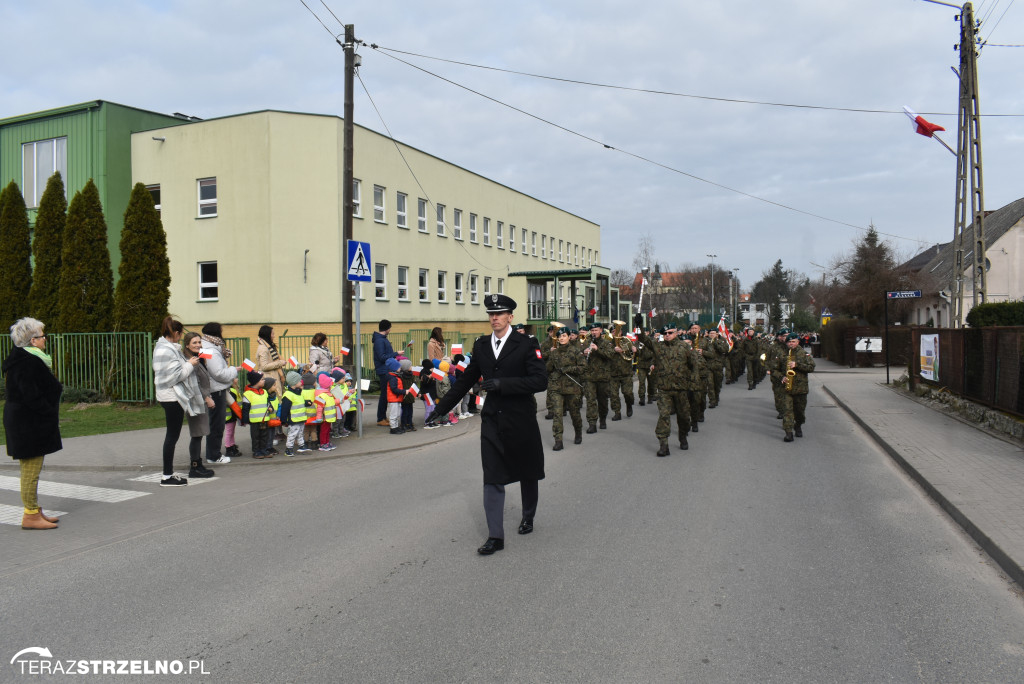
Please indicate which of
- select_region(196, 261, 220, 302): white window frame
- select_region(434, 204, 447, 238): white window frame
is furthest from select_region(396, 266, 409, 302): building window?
select_region(196, 261, 220, 302): white window frame

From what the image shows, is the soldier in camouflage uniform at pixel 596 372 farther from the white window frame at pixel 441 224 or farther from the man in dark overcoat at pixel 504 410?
the white window frame at pixel 441 224

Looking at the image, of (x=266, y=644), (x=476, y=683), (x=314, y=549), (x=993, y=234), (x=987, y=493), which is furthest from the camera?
(x=993, y=234)

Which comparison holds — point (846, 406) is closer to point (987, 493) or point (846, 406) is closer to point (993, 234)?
point (987, 493)

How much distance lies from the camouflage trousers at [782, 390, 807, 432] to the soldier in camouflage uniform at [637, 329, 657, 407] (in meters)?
4.56

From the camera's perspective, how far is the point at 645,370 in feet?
57.0

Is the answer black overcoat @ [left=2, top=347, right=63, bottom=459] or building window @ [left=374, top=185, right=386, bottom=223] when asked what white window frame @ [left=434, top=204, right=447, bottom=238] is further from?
black overcoat @ [left=2, top=347, right=63, bottom=459]

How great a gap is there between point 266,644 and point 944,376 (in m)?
17.1

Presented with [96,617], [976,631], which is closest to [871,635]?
[976,631]

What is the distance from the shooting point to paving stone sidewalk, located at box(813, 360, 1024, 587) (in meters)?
5.81

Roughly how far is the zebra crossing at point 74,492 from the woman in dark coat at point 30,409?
59 centimetres

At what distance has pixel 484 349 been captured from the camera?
230 inches

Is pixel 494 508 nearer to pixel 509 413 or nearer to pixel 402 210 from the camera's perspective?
pixel 509 413

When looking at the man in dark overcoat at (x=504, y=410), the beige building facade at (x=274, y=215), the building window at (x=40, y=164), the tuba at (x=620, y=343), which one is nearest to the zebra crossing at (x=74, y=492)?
the man in dark overcoat at (x=504, y=410)

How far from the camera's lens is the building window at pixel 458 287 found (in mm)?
36625
